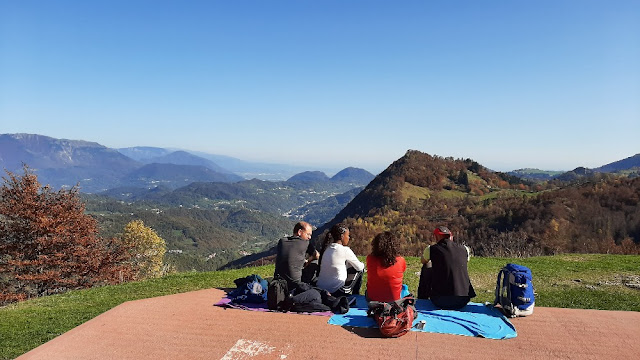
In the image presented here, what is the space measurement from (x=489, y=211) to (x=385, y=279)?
80.0 m

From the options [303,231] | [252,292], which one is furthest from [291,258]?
[252,292]

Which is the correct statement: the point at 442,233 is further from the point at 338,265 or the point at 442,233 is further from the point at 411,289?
the point at 411,289

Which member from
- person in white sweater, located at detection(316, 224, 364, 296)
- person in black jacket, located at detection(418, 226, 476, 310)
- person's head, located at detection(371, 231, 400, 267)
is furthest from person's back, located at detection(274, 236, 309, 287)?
person in black jacket, located at detection(418, 226, 476, 310)

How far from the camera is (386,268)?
7.31 m

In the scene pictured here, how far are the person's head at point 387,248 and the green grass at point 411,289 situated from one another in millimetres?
4317

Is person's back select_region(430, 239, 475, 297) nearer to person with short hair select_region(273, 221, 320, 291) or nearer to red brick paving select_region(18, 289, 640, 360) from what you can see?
red brick paving select_region(18, 289, 640, 360)

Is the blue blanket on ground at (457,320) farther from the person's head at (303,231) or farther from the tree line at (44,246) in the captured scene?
the tree line at (44,246)

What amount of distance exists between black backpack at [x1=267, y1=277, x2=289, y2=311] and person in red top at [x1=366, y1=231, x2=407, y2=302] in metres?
1.91

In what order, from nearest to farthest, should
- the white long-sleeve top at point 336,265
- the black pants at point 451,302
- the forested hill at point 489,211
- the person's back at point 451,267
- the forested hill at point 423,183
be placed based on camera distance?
the person's back at point 451,267, the black pants at point 451,302, the white long-sleeve top at point 336,265, the forested hill at point 489,211, the forested hill at point 423,183

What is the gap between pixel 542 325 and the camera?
704 cm

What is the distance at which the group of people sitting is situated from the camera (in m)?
7.33

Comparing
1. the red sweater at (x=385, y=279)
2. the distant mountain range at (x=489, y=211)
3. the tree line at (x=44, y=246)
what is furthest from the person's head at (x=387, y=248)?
the tree line at (x=44, y=246)

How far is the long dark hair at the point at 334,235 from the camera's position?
833cm

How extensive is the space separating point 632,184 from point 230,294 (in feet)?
248
